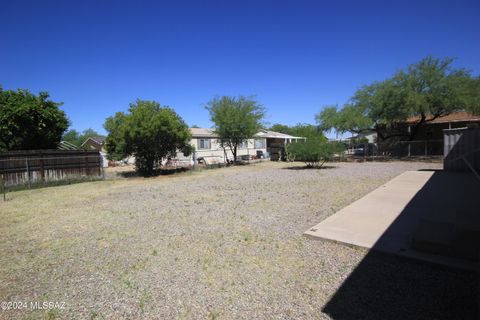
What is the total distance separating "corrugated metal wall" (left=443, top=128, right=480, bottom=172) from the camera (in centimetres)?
1258

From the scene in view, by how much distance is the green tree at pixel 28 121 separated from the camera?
1505 cm

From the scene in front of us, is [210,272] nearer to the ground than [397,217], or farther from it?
nearer to the ground

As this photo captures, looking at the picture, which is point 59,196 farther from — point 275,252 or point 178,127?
point 275,252

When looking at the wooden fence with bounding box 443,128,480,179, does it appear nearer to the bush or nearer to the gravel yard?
the bush

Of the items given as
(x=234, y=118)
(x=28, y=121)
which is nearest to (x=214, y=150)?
(x=234, y=118)

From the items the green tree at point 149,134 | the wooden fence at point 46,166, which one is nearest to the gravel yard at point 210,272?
the wooden fence at point 46,166

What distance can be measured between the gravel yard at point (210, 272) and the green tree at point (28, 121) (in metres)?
11.4

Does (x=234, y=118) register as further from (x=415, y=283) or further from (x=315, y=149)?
(x=415, y=283)

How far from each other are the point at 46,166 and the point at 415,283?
1573cm

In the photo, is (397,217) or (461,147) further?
(461,147)

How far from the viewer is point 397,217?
5.45 m

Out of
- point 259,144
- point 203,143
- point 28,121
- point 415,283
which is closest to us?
point 415,283

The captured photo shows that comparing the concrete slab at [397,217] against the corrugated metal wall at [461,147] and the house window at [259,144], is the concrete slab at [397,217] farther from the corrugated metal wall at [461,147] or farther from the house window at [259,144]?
the house window at [259,144]

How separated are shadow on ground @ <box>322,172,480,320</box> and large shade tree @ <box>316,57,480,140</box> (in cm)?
1938
